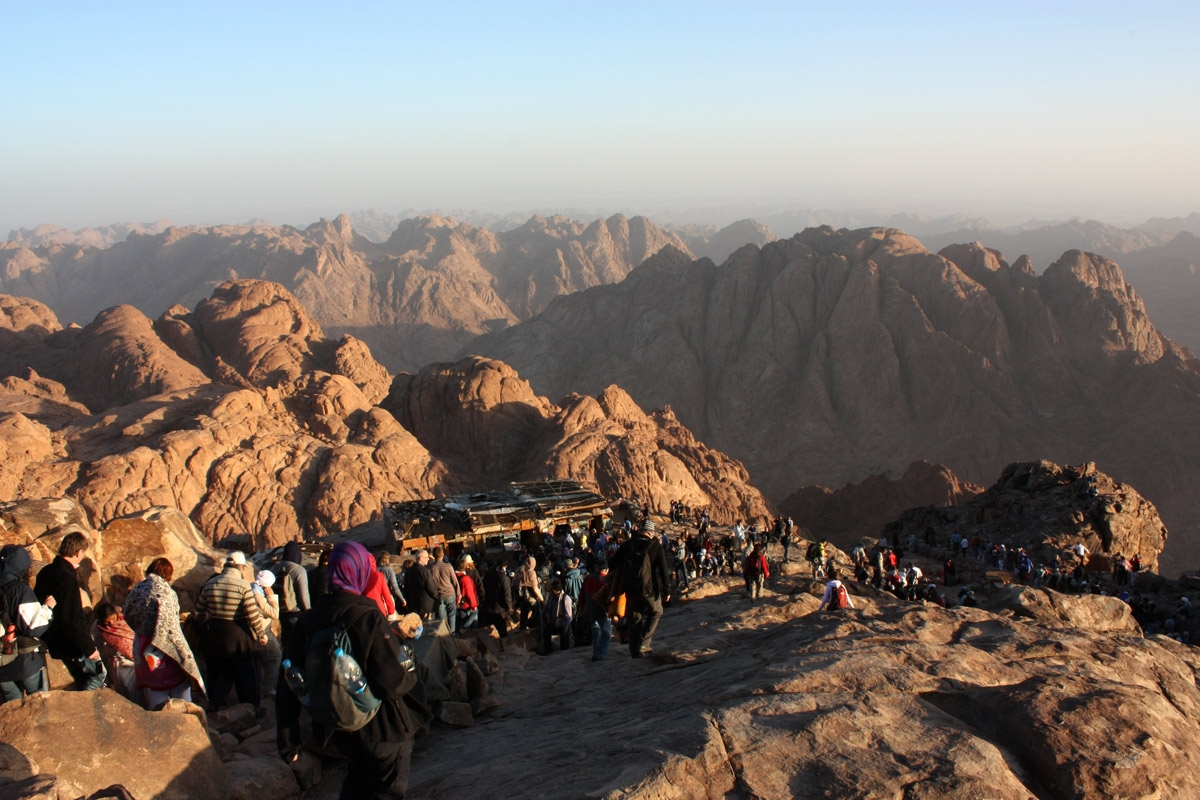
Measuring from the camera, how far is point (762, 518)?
3388cm

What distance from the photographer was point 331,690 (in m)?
3.85

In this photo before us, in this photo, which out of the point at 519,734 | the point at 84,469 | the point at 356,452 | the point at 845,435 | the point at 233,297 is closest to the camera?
the point at 519,734

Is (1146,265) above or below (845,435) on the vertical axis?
above

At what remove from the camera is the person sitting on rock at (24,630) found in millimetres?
5730

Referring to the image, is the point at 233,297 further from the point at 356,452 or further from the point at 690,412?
the point at 690,412

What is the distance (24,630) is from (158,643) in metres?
0.99

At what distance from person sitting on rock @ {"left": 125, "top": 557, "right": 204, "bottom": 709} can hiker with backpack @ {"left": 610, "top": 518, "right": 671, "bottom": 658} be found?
3634 millimetres

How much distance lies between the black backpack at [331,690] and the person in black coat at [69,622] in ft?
9.94

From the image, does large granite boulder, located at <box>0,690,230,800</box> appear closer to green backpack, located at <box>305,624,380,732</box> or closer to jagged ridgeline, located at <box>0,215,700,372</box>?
green backpack, located at <box>305,624,380,732</box>

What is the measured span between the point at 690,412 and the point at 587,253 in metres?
65.5

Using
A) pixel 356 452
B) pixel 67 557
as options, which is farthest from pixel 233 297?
pixel 67 557

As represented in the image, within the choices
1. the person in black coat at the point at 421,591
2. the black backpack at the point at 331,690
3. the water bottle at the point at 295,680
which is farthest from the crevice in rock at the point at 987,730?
the person in black coat at the point at 421,591

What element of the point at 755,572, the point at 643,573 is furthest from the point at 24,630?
the point at 755,572

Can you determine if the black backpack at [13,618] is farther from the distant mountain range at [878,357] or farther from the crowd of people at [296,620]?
the distant mountain range at [878,357]
